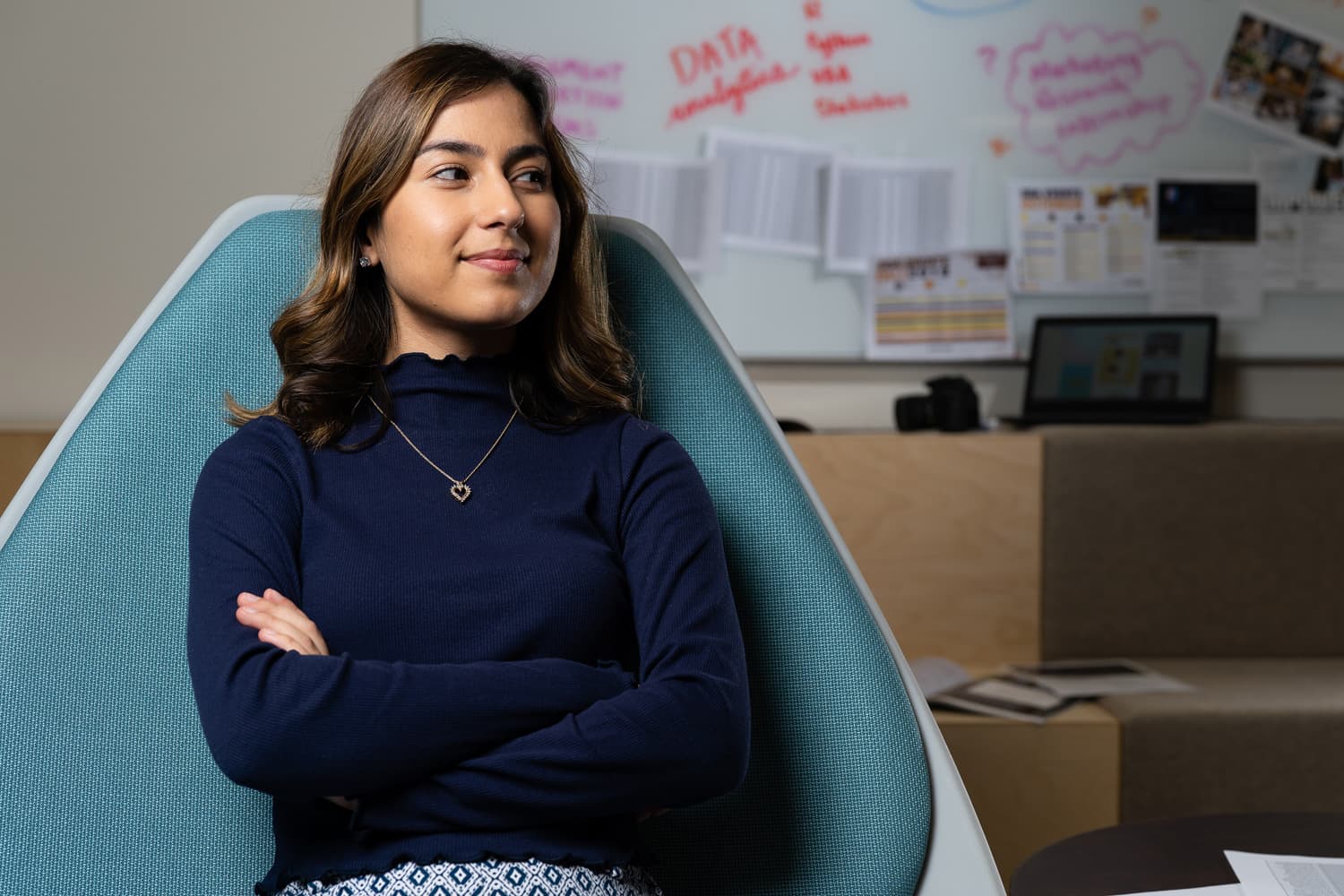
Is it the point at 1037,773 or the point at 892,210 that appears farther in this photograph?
the point at 892,210

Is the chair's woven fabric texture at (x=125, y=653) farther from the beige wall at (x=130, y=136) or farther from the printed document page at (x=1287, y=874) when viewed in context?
the beige wall at (x=130, y=136)

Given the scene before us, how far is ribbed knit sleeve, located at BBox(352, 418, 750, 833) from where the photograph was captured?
0.83m

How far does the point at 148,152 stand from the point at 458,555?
203 centimetres

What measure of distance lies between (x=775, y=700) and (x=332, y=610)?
0.34 meters

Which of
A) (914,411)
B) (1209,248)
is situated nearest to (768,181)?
(914,411)

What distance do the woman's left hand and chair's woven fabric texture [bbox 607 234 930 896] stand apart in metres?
0.30

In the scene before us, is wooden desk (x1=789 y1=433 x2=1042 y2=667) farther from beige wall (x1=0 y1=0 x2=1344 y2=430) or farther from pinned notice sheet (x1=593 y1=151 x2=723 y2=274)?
pinned notice sheet (x1=593 y1=151 x2=723 y2=274)

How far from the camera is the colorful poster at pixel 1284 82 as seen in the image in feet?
8.61

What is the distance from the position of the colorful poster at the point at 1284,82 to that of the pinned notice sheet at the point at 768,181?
816mm

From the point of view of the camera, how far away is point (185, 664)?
0.98 metres

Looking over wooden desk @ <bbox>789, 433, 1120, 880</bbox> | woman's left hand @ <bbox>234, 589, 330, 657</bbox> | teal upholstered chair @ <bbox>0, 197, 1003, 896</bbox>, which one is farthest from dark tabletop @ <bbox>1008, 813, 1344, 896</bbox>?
wooden desk @ <bbox>789, 433, 1120, 880</bbox>

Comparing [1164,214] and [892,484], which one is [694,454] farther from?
[1164,214]

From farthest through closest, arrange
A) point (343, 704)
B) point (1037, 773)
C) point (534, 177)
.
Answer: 1. point (1037, 773)
2. point (534, 177)
3. point (343, 704)

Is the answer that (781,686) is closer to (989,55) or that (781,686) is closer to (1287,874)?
(1287,874)
